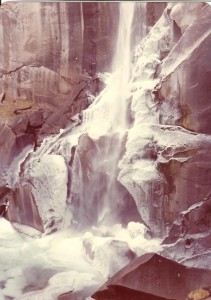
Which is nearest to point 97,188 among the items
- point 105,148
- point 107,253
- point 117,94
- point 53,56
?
point 105,148

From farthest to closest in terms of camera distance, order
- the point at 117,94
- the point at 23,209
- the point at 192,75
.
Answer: the point at 23,209 < the point at 117,94 < the point at 192,75

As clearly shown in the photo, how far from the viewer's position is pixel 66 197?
2164mm

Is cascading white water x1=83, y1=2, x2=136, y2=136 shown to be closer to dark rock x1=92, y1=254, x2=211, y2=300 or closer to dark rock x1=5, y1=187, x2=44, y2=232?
dark rock x1=5, y1=187, x2=44, y2=232

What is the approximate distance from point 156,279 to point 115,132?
690mm

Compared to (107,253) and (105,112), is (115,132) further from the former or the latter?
(107,253)

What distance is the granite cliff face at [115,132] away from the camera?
78.4 inches

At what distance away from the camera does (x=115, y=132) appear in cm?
209

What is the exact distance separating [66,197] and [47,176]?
137 mm

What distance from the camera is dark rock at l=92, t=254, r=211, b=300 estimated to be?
79.3 inches

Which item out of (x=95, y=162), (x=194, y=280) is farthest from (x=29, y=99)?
(x=194, y=280)

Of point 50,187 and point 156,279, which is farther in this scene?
point 50,187

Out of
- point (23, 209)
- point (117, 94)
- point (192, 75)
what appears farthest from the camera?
point (23, 209)

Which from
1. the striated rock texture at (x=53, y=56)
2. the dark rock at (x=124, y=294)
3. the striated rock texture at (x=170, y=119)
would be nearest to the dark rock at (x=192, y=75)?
the striated rock texture at (x=170, y=119)

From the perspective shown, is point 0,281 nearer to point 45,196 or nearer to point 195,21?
point 45,196
